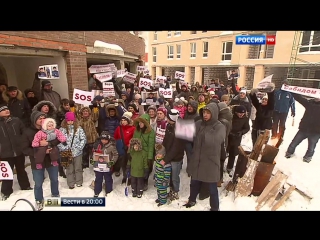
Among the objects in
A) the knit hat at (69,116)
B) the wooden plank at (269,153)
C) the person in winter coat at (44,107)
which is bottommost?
the wooden plank at (269,153)

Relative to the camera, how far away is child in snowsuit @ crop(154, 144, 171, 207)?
12.0ft

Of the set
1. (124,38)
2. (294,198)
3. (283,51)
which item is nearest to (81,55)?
(124,38)

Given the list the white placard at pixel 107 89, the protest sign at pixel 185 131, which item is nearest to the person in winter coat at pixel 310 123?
the protest sign at pixel 185 131

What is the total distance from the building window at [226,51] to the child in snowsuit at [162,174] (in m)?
18.0

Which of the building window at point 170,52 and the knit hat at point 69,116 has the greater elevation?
the building window at point 170,52

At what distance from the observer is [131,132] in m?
4.06

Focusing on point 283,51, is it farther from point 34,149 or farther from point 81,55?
point 34,149

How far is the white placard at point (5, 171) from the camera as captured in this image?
346cm

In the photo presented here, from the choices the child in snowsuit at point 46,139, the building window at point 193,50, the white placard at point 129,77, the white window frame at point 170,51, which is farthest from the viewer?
the white window frame at point 170,51

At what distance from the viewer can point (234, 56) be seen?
60.5 ft

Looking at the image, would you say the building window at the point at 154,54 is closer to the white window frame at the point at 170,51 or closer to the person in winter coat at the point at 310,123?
the white window frame at the point at 170,51

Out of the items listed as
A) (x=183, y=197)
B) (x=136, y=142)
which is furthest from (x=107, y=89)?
(x=183, y=197)

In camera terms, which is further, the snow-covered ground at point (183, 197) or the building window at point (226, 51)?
the building window at point (226, 51)

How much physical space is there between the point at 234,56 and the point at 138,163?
17500 millimetres
